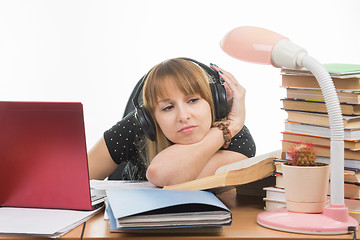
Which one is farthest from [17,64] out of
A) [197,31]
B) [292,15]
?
[292,15]

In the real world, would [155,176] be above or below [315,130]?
below

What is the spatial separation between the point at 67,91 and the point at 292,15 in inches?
61.1

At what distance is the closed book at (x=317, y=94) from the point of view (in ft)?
3.38

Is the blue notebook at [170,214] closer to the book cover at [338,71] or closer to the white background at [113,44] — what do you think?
the book cover at [338,71]

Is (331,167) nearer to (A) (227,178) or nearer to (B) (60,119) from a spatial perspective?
(A) (227,178)

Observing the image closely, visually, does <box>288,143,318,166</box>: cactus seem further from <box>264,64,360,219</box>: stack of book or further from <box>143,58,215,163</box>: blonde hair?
<box>143,58,215,163</box>: blonde hair

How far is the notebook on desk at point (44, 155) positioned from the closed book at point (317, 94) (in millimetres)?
462

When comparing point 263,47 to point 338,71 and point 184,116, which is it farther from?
point 184,116

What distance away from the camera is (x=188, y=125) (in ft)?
4.52

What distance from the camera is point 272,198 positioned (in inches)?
42.6

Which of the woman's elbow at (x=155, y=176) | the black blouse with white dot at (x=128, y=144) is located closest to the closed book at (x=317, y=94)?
the woman's elbow at (x=155, y=176)

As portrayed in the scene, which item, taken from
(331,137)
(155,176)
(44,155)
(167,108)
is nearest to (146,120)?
(167,108)

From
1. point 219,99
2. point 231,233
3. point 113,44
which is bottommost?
point 231,233

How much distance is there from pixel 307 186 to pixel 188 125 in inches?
19.3
